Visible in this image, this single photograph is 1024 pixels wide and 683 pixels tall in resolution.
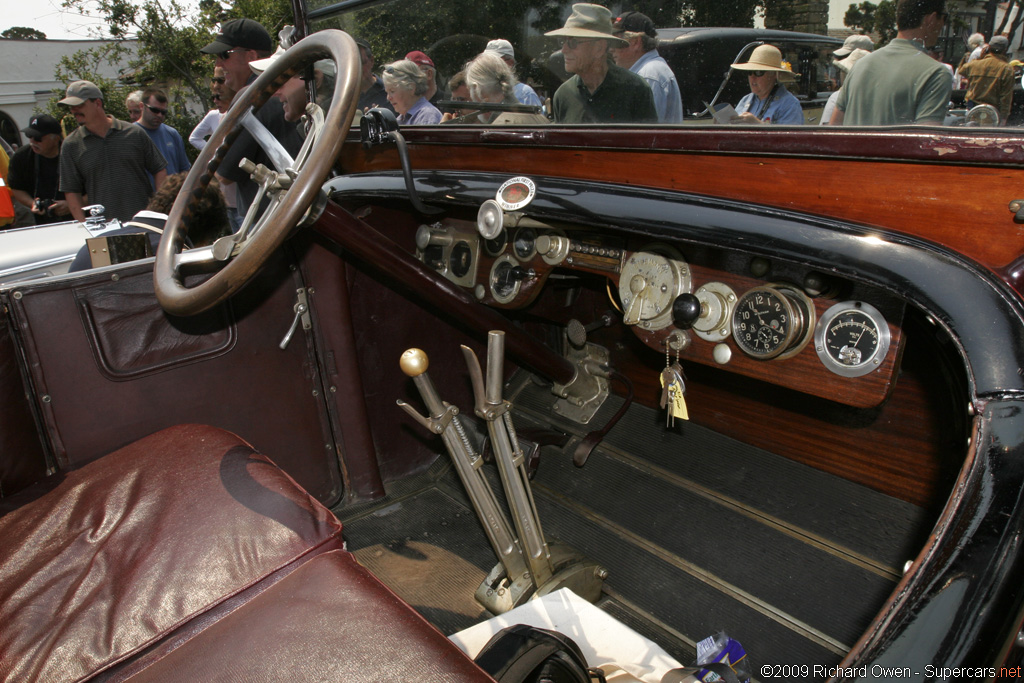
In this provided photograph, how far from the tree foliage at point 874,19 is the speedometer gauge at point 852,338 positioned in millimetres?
499

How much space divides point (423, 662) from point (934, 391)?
1429 millimetres

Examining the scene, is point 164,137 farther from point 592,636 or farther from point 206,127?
point 592,636

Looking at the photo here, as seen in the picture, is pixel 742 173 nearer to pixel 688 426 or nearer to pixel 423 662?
pixel 423 662

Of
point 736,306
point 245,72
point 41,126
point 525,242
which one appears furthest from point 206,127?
point 736,306

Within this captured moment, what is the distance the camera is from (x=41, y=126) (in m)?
5.65

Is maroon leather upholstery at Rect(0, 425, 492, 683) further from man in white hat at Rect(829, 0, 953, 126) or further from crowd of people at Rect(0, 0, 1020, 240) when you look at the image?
man in white hat at Rect(829, 0, 953, 126)

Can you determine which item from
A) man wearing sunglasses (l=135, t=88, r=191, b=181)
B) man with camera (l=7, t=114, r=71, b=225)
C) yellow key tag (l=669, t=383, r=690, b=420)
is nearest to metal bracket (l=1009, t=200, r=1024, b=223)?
yellow key tag (l=669, t=383, r=690, b=420)

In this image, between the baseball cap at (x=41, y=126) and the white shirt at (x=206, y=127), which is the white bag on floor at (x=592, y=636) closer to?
the white shirt at (x=206, y=127)

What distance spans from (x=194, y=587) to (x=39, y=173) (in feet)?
19.8

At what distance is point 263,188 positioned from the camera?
1.43 metres

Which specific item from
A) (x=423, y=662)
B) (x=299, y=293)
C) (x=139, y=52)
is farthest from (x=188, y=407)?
(x=139, y=52)

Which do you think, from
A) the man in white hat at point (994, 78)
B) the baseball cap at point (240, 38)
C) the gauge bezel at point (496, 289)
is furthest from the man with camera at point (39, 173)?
the man in white hat at point (994, 78)

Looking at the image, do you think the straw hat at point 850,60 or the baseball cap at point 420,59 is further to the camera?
the baseball cap at point 420,59

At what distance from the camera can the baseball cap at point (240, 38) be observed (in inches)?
132
